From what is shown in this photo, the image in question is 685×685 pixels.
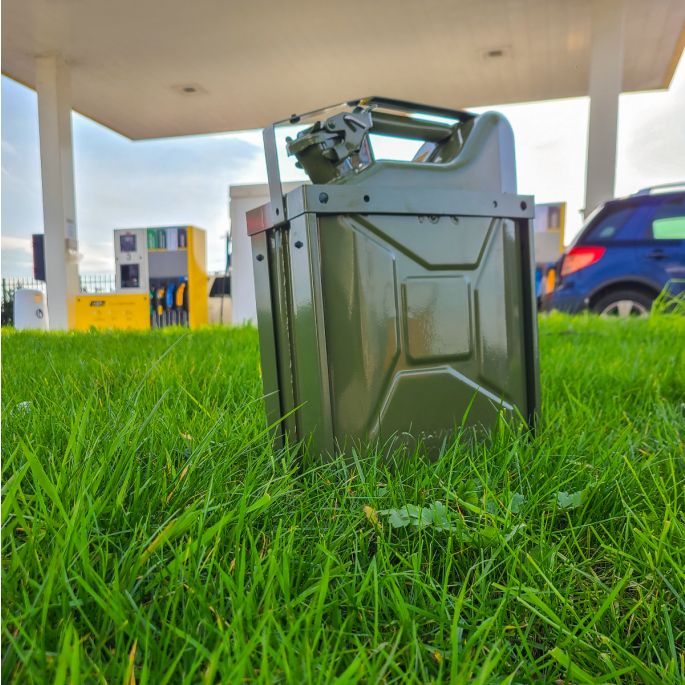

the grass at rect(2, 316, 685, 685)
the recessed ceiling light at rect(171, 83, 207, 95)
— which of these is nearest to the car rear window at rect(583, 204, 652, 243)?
the grass at rect(2, 316, 685, 685)

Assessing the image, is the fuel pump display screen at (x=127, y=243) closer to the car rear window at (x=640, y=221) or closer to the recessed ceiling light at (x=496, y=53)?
the recessed ceiling light at (x=496, y=53)

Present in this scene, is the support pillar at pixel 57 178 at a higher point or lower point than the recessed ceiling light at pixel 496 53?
lower

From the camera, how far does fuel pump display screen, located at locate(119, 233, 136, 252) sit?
8945 mm

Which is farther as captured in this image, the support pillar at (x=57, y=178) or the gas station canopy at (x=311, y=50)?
the support pillar at (x=57, y=178)

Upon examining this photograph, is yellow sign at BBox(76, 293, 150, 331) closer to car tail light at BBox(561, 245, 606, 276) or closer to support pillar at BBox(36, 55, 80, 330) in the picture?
support pillar at BBox(36, 55, 80, 330)

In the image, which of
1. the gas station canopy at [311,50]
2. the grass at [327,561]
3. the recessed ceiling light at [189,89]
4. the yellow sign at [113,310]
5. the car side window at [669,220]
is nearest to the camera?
the grass at [327,561]

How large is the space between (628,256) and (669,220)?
1.27 ft

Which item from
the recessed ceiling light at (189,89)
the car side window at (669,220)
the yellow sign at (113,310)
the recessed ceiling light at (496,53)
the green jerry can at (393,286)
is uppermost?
the recessed ceiling light at (189,89)

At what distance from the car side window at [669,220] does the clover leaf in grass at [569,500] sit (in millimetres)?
4201

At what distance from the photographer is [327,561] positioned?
1.98 feet

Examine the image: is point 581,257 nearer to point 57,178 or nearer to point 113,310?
point 57,178

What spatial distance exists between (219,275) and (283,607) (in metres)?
10.5

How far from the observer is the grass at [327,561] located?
505 millimetres

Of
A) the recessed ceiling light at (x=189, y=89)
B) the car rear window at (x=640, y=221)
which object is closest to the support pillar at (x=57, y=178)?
the recessed ceiling light at (x=189, y=89)
